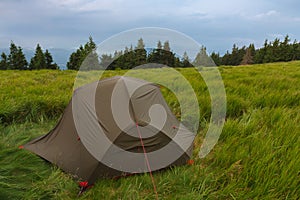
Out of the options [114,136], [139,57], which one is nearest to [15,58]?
[139,57]

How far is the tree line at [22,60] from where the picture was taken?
33.9m

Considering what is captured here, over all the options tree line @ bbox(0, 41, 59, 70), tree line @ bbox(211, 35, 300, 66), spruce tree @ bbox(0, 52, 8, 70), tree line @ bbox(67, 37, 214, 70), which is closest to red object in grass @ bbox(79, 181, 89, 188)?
tree line @ bbox(67, 37, 214, 70)

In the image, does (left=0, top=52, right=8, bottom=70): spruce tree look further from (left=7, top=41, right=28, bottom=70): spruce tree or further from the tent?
the tent

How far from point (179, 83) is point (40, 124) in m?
3.22

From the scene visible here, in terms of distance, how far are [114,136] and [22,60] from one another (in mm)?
38954

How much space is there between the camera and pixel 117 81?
2.73 meters

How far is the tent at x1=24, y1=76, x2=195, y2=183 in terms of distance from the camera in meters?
2.33

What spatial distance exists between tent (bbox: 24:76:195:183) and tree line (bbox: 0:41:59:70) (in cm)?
3652

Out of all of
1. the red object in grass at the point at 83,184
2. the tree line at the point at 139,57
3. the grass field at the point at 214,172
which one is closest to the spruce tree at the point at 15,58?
the tree line at the point at 139,57

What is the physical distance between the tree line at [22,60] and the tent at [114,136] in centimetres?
3652

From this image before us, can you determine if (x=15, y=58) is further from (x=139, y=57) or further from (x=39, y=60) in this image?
(x=139, y=57)

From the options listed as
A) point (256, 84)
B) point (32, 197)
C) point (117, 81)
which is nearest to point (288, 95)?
point (256, 84)

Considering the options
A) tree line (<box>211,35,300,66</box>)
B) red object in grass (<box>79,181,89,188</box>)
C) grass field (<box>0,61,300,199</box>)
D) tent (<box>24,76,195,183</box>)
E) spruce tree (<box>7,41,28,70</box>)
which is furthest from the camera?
tree line (<box>211,35,300,66</box>)

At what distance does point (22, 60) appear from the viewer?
34594 mm
